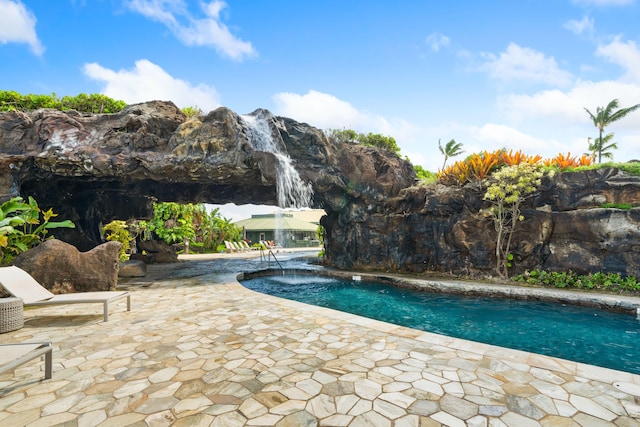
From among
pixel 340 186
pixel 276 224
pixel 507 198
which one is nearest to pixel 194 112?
pixel 340 186

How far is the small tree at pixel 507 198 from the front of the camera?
443 inches

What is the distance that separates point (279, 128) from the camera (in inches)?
562

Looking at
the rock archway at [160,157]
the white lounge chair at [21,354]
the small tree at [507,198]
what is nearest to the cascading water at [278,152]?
the rock archway at [160,157]

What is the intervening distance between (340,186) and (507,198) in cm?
735

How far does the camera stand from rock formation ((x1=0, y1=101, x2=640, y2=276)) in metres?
11.0

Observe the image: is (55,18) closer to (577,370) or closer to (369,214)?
(369,214)

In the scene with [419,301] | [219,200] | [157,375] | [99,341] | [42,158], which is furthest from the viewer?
[219,200]

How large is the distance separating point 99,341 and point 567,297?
11.7m

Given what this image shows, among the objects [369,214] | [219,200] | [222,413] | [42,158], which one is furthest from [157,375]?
[219,200]

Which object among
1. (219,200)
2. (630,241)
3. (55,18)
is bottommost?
(630,241)

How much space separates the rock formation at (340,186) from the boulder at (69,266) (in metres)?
4.63

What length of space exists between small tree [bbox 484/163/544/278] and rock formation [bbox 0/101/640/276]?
433 mm

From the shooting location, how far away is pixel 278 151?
13977mm

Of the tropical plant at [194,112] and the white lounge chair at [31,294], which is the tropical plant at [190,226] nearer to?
the tropical plant at [194,112]
